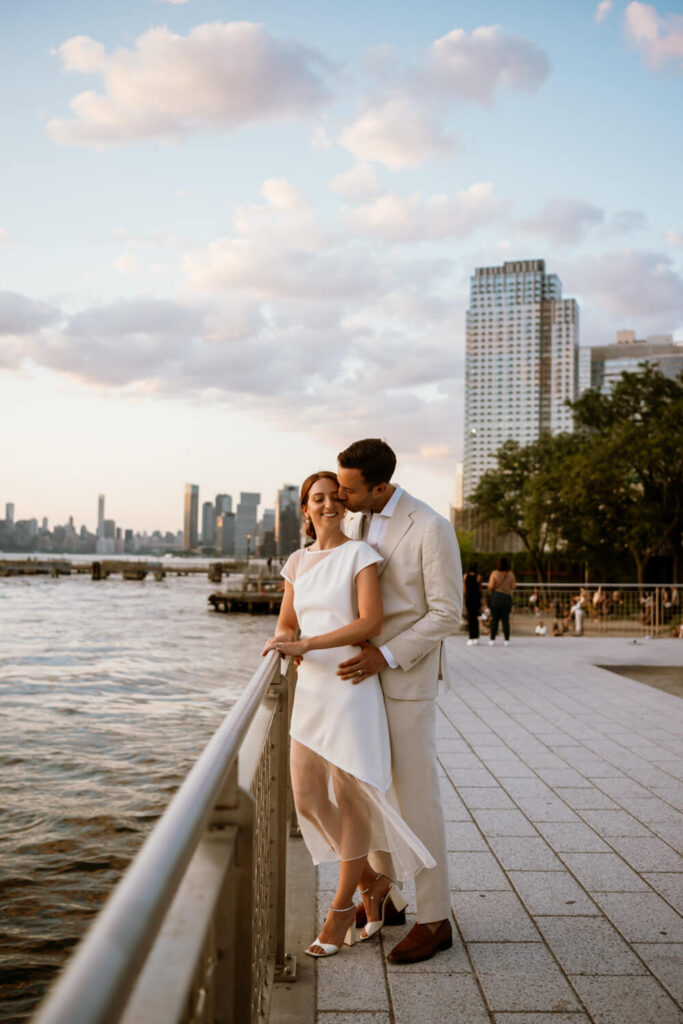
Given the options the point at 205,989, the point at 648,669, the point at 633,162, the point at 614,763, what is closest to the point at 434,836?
the point at 205,989

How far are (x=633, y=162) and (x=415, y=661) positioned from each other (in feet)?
54.7

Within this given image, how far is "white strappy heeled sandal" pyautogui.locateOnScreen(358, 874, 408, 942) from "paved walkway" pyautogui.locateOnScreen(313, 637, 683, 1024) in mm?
39

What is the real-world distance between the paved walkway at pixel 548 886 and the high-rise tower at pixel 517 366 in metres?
132

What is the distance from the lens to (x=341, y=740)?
2787 millimetres

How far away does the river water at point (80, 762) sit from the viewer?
8758 mm

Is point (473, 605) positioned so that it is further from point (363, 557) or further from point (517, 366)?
point (517, 366)

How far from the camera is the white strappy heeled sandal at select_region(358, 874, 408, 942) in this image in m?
3.19

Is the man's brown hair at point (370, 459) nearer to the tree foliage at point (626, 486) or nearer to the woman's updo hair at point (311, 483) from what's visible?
the woman's updo hair at point (311, 483)

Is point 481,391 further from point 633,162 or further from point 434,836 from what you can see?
point 434,836

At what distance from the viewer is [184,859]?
40.3 inches

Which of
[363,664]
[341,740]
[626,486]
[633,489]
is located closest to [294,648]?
[363,664]

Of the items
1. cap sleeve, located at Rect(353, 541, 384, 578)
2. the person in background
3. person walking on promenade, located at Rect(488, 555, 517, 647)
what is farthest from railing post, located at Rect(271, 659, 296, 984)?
the person in background

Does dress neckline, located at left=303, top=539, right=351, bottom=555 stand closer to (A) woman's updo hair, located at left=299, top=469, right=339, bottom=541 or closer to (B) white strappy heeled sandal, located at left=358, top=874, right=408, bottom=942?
(A) woman's updo hair, located at left=299, top=469, right=339, bottom=541

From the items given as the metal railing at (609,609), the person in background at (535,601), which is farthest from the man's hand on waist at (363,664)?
the person in background at (535,601)
